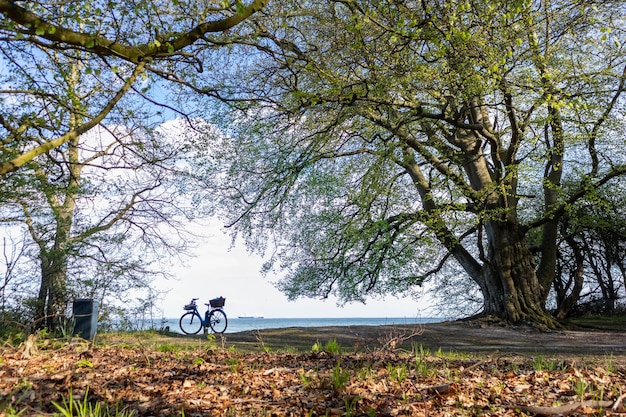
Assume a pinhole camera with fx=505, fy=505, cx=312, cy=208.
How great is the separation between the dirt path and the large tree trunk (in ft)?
2.27

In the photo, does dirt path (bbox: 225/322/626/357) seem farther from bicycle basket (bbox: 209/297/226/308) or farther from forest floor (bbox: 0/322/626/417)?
forest floor (bbox: 0/322/626/417)

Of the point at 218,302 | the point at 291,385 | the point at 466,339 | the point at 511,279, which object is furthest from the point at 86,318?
the point at 511,279

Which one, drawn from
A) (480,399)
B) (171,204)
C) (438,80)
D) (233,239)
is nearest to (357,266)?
(233,239)

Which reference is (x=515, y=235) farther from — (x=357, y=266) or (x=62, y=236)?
(x=62, y=236)

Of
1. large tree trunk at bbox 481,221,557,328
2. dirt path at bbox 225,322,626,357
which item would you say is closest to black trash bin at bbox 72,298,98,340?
dirt path at bbox 225,322,626,357

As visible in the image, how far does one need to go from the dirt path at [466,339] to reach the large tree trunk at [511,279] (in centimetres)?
69

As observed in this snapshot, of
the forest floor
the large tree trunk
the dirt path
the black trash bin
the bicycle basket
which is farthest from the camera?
the bicycle basket

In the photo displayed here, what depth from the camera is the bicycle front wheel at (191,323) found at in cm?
1250

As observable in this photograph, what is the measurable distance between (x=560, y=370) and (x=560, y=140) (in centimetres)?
791

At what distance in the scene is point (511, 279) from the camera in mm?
12352

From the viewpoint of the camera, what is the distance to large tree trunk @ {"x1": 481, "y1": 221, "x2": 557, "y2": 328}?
39.8 feet

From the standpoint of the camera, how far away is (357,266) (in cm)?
1360

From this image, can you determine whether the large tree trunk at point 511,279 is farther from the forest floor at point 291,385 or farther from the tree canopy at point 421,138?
the forest floor at point 291,385

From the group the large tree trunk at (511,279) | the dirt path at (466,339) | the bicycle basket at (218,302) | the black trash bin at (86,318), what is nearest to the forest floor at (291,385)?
the black trash bin at (86,318)
